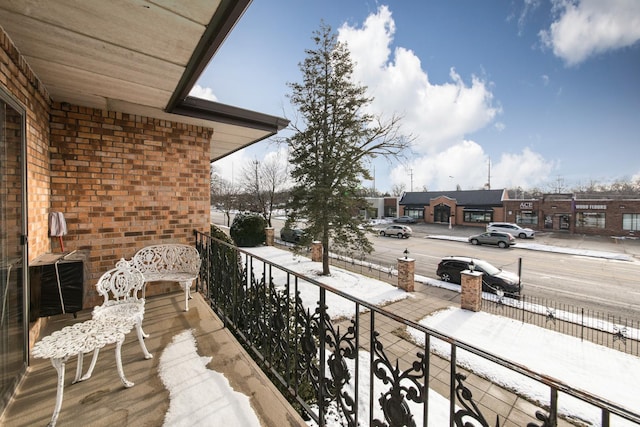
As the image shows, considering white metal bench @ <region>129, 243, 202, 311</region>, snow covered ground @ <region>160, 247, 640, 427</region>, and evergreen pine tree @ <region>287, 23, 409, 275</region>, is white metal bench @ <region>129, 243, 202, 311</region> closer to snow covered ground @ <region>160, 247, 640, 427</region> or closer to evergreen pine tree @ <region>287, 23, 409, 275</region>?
snow covered ground @ <region>160, 247, 640, 427</region>

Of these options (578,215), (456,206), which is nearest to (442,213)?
(456,206)

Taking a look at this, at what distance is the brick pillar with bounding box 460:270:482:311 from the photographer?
8.00m

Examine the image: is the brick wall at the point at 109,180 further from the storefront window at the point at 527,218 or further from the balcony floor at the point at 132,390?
the storefront window at the point at 527,218

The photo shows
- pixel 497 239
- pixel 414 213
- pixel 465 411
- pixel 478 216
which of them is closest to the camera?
pixel 465 411

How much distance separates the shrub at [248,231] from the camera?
16.3 metres

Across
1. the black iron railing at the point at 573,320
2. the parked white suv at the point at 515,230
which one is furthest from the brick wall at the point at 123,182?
the parked white suv at the point at 515,230

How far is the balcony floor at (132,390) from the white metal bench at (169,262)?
0.83 meters

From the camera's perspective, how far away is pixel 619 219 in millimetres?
23141

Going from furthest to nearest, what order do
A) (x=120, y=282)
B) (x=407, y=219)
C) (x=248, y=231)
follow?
(x=407, y=219) → (x=248, y=231) → (x=120, y=282)

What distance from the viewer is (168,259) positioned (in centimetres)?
404

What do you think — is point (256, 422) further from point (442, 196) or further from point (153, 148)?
point (442, 196)

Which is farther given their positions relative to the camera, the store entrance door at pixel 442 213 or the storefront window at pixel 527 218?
the store entrance door at pixel 442 213

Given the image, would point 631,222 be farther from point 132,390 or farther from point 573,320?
point 132,390

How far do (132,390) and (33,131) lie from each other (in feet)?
9.70
